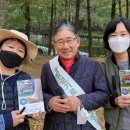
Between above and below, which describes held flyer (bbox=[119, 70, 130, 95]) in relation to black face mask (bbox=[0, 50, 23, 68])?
below

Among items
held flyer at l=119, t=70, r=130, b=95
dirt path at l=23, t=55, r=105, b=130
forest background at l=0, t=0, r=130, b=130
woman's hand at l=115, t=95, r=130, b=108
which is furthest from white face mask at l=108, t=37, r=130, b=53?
forest background at l=0, t=0, r=130, b=130

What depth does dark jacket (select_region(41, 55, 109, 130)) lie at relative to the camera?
357 cm

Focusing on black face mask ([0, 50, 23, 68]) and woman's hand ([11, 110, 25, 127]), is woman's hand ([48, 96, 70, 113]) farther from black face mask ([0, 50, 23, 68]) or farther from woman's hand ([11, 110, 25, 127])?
black face mask ([0, 50, 23, 68])

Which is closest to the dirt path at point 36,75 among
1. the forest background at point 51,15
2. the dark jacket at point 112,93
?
the forest background at point 51,15

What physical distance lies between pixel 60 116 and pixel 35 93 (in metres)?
0.38

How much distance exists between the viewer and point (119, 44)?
12.0ft

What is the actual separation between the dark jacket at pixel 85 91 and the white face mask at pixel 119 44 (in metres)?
0.26

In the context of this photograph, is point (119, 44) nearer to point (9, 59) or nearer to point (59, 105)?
point (59, 105)

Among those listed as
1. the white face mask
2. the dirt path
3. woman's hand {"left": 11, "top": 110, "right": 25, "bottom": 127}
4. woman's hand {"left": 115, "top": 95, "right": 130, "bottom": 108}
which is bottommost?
the dirt path

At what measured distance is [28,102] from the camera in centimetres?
341

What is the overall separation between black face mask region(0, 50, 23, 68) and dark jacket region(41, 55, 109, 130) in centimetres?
45

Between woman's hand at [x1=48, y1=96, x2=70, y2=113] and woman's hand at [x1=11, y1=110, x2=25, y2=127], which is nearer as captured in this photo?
woman's hand at [x1=11, y1=110, x2=25, y2=127]

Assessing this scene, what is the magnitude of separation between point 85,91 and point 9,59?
86 cm

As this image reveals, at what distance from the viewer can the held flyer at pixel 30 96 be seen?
338cm
